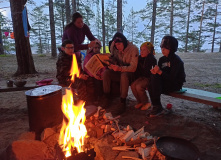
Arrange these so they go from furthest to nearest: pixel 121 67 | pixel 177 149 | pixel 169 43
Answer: pixel 121 67, pixel 169 43, pixel 177 149

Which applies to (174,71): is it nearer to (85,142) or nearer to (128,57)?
(128,57)

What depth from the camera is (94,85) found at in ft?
12.7

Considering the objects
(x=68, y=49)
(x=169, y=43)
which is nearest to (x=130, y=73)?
(x=169, y=43)

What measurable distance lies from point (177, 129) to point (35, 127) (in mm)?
2293

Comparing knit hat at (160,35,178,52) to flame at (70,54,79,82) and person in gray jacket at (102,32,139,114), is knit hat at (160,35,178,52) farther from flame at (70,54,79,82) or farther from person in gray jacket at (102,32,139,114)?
flame at (70,54,79,82)

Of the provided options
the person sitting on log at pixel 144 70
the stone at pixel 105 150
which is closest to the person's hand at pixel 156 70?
the person sitting on log at pixel 144 70

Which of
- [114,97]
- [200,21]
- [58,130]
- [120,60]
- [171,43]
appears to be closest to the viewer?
[58,130]

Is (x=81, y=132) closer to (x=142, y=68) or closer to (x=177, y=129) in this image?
(x=177, y=129)

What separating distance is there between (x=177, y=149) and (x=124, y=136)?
627mm

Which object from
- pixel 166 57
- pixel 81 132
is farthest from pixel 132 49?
pixel 81 132

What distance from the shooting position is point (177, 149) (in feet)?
5.85

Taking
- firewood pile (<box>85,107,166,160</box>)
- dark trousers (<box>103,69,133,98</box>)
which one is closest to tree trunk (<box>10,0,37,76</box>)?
dark trousers (<box>103,69,133,98</box>)

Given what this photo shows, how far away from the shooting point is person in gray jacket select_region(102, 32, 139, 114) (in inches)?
134

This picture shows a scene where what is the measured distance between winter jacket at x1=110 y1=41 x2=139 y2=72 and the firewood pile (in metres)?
1.17
